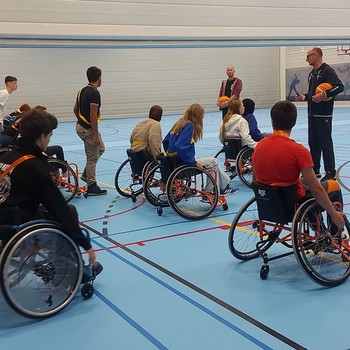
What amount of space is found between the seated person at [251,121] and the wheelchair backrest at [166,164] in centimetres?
161

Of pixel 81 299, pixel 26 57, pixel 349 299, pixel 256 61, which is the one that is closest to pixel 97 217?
pixel 81 299

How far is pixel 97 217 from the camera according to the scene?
4.08 m

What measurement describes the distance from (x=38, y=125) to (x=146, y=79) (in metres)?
16.1

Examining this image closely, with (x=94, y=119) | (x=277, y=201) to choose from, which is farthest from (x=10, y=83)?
(x=277, y=201)

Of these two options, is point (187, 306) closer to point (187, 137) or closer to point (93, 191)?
point (187, 137)

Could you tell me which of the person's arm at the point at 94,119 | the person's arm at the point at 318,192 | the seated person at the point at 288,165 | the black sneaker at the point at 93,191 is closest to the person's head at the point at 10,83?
the person's arm at the point at 94,119

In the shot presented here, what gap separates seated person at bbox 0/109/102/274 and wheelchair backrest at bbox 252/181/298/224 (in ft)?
3.10

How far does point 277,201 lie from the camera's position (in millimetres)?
2451

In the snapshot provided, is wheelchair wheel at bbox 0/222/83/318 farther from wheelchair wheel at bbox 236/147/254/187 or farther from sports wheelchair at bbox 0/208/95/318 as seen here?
wheelchair wheel at bbox 236/147/254/187

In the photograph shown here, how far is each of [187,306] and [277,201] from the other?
713 millimetres

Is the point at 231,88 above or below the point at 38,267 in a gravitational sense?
above

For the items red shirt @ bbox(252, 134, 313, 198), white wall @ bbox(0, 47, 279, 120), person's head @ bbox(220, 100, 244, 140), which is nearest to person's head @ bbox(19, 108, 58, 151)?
red shirt @ bbox(252, 134, 313, 198)

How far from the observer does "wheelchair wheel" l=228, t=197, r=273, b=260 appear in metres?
2.70

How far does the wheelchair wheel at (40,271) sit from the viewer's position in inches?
81.8
